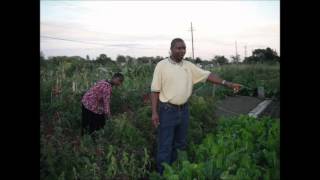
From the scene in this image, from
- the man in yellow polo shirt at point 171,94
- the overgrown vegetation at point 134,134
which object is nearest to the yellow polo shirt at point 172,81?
the man in yellow polo shirt at point 171,94

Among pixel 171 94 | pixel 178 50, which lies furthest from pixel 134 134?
pixel 178 50

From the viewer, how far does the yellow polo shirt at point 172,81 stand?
14.4ft

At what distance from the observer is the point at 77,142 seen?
4359 millimetres

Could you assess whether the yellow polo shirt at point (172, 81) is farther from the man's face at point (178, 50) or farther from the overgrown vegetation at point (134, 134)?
the overgrown vegetation at point (134, 134)

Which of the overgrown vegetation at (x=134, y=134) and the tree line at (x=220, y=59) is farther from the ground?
the tree line at (x=220, y=59)

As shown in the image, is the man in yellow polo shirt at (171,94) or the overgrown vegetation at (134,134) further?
the man in yellow polo shirt at (171,94)

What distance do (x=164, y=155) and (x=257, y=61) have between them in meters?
1.70

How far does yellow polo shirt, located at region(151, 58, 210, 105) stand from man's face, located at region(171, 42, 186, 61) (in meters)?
0.07

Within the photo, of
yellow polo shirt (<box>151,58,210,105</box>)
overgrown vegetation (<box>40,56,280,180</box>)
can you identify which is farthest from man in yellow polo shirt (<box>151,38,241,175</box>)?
overgrown vegetation (<box>40,56,280,180</box>)

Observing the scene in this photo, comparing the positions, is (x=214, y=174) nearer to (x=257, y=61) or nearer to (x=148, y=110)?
(x=148, y=110)

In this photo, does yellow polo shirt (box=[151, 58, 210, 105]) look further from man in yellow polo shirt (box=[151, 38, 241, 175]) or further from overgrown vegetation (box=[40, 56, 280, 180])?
overgrown vegetation (box=[40, 56, 280, 180])

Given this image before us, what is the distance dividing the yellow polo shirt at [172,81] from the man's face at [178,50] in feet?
0.24

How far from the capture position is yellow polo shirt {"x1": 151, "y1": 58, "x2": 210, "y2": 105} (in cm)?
439
